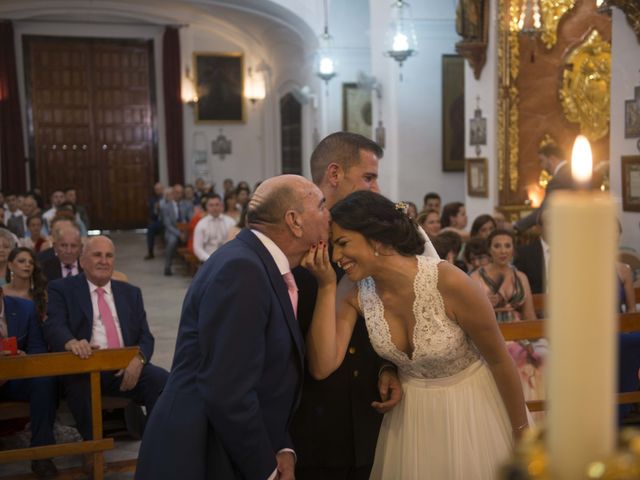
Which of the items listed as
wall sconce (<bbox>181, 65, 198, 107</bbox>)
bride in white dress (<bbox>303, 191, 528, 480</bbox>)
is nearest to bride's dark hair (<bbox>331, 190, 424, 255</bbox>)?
bride in white dress (<bbox>303, 191, 528, 480</bbox>)

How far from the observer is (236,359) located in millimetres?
2096

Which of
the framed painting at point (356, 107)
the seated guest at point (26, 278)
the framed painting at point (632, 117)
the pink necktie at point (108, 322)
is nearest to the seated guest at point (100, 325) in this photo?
the pink necktie at point (108, 322)

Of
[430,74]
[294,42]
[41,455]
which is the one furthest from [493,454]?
[294,42]

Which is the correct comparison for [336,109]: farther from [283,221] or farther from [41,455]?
[283,221]

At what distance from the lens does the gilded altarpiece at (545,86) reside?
9.56 meters

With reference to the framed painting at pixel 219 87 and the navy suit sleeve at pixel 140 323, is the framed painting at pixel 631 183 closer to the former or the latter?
the navy suit sleeve at pixel 140 323

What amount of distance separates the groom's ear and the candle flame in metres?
1.41

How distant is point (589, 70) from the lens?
964cm

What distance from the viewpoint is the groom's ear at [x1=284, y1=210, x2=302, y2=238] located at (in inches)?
89.7

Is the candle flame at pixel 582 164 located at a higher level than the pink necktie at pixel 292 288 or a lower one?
higher

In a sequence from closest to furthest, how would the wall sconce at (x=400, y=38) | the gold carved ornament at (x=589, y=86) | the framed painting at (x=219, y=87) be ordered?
the gold carved ornament at (x=589, y=86), the wall sconce at (x=400, y=38), the framed painting at (x=219, y=87)

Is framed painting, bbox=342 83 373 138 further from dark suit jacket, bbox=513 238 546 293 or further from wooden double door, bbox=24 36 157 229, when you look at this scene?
dark suit jacket, bbox=513 238 546 293

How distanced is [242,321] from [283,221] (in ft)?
1.16

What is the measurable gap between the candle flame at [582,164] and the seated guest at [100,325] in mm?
4108
